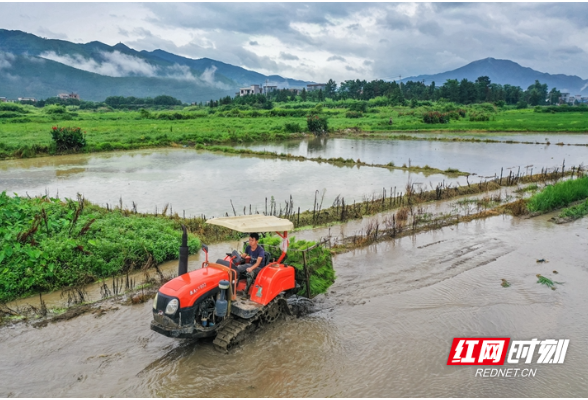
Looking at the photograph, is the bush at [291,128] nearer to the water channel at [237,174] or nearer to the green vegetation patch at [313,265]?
the water channel at [237,174]

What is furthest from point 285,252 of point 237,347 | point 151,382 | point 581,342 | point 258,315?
point 581,342

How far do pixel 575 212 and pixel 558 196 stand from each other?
1.16m

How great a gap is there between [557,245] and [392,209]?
548cm

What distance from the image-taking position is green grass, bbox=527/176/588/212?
15688 millimetres

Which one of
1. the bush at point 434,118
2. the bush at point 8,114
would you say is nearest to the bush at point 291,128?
the bush at point 434,118

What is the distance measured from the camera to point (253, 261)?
7168 mm

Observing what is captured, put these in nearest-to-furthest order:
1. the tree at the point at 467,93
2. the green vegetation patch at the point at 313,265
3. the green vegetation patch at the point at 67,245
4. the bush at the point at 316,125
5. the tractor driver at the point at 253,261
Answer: the tractor driver at the point at 253,261 → the green vegetation patch at the point at 313,265 → the green vegetation patch at the point at 67,245 → the bush at the point at 316,125 → the tree at the point at 467,93

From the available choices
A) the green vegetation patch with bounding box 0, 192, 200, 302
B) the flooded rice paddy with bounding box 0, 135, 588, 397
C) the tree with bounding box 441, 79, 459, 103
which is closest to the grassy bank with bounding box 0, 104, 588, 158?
the green vegetation patch with bounding box 0, 192, 200, 302

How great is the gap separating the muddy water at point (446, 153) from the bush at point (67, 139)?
44.2 feet

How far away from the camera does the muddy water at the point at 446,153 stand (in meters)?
27.1

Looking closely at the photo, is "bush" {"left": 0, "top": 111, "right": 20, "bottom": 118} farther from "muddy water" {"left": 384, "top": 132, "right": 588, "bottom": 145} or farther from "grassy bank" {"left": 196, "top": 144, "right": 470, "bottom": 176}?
"muddy water" {"left": 384, "top": 132, "right": 588, "bottom": 145}

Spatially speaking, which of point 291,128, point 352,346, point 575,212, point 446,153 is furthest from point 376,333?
point 291,128

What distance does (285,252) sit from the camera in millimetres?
7383

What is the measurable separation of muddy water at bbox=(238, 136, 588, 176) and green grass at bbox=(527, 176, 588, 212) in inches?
246
